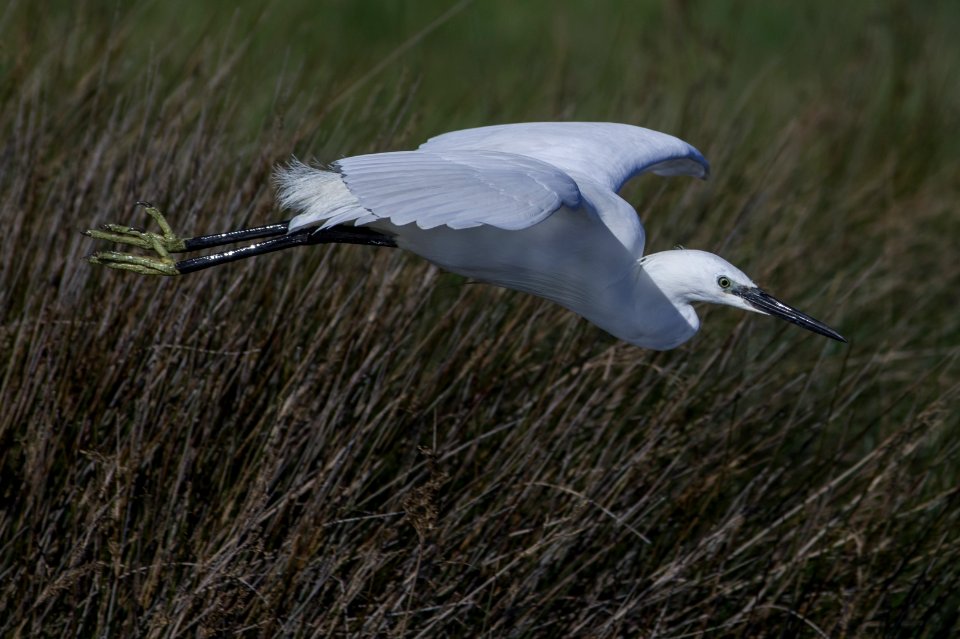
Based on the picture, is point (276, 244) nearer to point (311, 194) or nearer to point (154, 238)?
point (311, 194)

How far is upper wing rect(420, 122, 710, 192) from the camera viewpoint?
9.02ft

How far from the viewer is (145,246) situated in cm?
258

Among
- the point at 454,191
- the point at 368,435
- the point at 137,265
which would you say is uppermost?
the point at 454,191

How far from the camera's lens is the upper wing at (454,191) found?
2141mm

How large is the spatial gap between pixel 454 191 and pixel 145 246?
0.70m

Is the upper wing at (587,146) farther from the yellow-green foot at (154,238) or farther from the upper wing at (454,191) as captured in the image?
the yellow-green foot at (154,238)

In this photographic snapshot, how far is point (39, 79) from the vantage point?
318 cm

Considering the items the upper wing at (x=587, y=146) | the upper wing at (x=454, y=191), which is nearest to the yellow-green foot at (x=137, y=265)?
the upper wing at (x=454, y=191)

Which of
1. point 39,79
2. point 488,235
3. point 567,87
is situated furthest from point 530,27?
point 488,235

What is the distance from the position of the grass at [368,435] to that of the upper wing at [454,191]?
1.19 feet

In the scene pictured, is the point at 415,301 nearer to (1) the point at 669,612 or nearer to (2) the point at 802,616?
(1) the point at 669,612

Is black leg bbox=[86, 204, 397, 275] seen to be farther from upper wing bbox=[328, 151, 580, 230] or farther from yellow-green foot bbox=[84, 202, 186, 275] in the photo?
upper wing bbox=[328, 151, 580, 230]

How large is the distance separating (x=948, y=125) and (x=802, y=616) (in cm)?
268

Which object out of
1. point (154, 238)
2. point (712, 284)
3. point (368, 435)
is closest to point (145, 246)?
point (154, 238)
